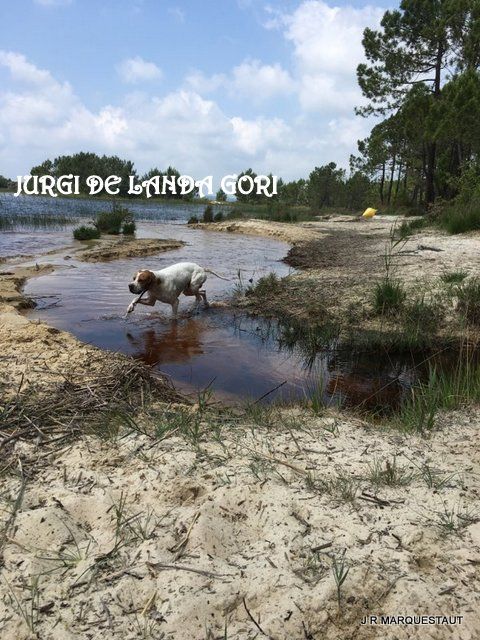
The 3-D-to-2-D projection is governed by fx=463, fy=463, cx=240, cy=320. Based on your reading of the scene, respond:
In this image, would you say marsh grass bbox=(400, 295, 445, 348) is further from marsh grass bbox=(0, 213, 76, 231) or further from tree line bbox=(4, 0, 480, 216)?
marsh grass bbox=(0, 213, 76, 231)

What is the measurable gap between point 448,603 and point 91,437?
2237 millimetres

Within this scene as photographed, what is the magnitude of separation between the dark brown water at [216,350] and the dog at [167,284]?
0.35 meters

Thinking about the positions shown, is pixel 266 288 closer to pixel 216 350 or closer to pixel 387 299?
pixel 387 299

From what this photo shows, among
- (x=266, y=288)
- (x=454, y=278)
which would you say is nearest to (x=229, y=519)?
(x=454, y=278)

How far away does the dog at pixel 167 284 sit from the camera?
7.29 metres

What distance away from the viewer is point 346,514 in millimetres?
2359

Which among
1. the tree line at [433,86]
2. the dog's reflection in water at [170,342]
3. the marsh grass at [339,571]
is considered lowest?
the dog's reflection in water at [170,342]

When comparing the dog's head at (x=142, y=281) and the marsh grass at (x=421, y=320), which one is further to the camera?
the dog's head at (x=142, y=281)

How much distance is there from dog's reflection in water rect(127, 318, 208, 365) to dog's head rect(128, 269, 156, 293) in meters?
0.66

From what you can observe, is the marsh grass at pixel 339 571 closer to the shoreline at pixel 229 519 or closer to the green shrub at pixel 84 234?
the shoreline at pixel 229 519

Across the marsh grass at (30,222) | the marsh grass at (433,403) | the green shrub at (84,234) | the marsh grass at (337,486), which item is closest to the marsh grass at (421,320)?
the marsh grass at (433,403)

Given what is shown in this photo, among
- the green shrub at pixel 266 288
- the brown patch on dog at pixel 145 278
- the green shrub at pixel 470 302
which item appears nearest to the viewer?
the green shrub at pixel 470 302

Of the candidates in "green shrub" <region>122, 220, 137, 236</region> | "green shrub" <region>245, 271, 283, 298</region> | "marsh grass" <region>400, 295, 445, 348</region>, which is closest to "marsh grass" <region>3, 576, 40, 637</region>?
"marsh grass" <region>400, 295, 445, 348</region>

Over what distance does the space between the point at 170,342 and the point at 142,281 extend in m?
1.18
